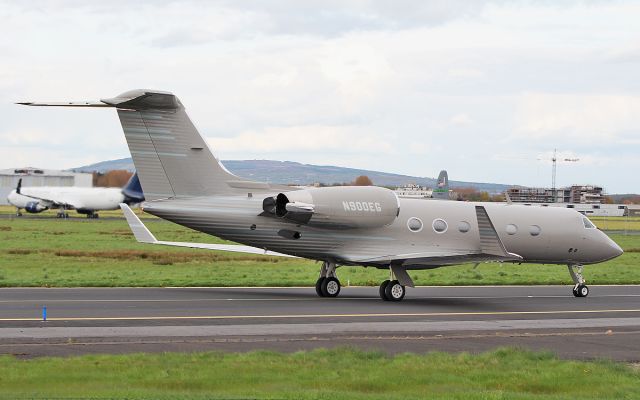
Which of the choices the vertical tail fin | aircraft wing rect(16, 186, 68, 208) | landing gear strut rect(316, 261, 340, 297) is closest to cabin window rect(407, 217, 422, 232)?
landing gear strut rect(316, 261, 340, 297)

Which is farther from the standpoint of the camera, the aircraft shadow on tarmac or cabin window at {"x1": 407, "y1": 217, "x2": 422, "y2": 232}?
cabin window at {"x1": 407, "y1": 217, "x2": 422, "y2": 232}

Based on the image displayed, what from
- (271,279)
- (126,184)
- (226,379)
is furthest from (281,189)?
(126,184)

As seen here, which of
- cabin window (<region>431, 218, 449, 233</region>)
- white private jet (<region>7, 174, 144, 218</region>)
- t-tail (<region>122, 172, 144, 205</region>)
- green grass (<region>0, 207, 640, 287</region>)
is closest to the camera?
cabin window (<region>431, 218, 449, 233</region>)

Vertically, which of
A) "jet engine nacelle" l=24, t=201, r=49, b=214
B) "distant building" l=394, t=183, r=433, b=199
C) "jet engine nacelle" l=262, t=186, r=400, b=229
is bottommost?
"jet engine nacelle" l=24, t=201, r=49, b=214

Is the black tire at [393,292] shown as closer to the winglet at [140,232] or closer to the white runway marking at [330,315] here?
the white runway marking at [330,315]

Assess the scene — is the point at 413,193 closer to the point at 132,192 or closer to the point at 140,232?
the point at 140,232

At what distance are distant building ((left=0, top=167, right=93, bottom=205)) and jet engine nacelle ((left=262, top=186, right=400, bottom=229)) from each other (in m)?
146

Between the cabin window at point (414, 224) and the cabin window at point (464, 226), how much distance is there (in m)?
1.49

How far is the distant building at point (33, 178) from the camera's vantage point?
17579 cm

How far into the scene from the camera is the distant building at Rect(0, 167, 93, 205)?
176 metres

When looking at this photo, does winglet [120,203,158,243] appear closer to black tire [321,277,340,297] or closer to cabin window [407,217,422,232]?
black tire [321,277,340,297]

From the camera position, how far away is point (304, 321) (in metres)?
23.5

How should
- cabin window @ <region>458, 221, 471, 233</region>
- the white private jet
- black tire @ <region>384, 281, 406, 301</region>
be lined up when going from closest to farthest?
black tire @ <region>384, 281, 406, 301</region>, cabin window @ <region>458, 221, 471, 233</region>, the white private jet

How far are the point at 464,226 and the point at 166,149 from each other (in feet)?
33.6
